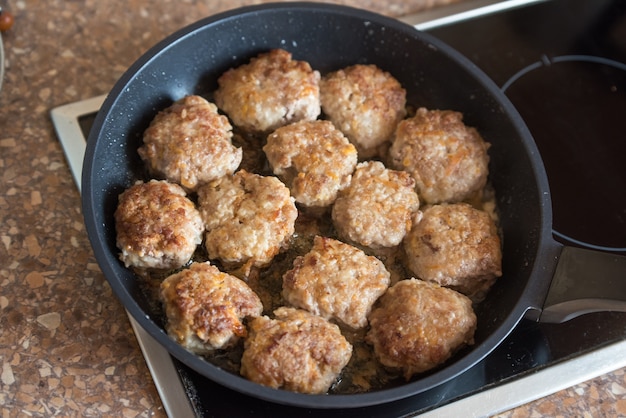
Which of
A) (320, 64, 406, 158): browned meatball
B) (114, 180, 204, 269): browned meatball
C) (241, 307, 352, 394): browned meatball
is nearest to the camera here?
(241, 307, 352, 394): browned meatball

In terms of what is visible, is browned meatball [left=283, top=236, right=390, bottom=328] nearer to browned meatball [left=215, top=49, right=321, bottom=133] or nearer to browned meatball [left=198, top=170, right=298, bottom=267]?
browned meatball [left=198, top=170, right=298, bottom=267]

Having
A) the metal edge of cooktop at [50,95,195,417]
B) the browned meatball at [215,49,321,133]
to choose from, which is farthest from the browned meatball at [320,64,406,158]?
the metal edge of cooktop at [50,95,195,417]

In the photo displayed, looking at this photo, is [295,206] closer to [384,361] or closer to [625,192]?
[384,361]

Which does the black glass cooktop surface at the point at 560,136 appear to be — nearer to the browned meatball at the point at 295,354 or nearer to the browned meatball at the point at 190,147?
the browned meatball at the point at 295,354

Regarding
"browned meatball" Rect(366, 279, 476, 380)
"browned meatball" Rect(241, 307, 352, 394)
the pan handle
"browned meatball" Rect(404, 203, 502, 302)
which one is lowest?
"browned meatball" Rect(241, 307, 352, 394)

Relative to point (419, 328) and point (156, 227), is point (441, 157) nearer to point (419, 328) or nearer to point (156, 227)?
point (419, 328)

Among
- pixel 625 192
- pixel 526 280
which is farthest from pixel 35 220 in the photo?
pixel 625 192

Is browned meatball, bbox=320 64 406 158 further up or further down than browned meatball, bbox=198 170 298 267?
further up
